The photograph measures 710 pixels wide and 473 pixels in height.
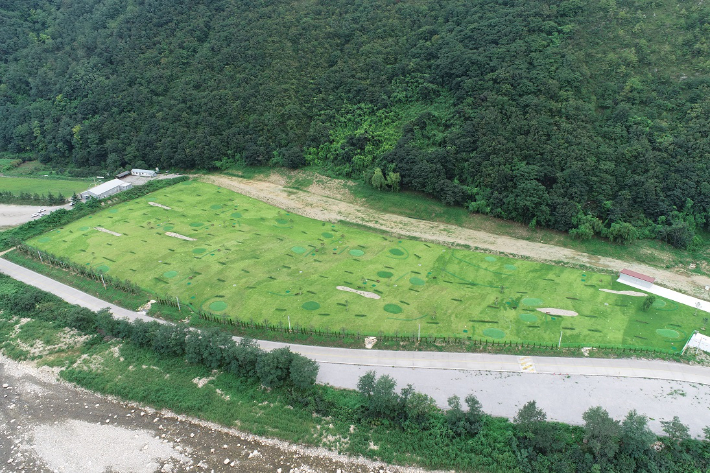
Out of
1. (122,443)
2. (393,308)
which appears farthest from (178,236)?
(393,308)

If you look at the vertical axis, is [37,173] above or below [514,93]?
below

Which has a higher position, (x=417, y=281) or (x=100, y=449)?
(x=417, y=281)

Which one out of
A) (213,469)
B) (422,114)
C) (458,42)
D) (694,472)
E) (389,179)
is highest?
(458,42)

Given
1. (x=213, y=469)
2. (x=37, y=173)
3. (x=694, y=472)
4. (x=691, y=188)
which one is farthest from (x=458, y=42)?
(x=37, y=173)

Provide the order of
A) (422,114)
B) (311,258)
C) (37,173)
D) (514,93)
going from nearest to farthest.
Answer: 1. (311,258)
2. (514,93)
3. (422,114)
4. (37,173)

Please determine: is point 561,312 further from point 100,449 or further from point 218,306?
point 100,449

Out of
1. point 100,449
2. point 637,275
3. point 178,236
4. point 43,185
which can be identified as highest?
point 637,275

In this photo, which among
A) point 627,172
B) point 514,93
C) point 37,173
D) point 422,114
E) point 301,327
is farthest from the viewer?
point 37,173

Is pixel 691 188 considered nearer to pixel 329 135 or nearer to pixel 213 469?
pixel 329 135
